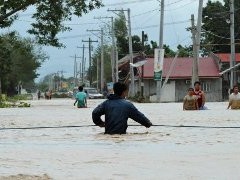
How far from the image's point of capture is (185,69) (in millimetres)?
70875

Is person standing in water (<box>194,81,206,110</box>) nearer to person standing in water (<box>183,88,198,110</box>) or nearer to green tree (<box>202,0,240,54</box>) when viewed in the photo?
person standing in water (<box>183,88,198,110</box>)

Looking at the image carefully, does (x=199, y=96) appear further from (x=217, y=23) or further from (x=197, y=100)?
(x=217, y=23)

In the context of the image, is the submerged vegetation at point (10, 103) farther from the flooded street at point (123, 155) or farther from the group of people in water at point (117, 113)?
the group of people in water at point (117, 113)

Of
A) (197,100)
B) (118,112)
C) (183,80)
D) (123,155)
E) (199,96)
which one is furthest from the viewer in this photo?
(183,80)

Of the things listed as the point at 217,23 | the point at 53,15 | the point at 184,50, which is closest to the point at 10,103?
the point at 53,15

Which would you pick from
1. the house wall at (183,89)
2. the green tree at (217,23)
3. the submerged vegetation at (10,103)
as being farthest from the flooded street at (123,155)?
the green tree at (217,23)

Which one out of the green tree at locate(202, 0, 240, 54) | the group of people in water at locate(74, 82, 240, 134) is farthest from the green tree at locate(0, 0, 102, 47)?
the green tree at locate(202, 0, 240, 54)

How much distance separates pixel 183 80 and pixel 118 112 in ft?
189

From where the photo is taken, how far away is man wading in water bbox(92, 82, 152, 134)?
12.4 metres

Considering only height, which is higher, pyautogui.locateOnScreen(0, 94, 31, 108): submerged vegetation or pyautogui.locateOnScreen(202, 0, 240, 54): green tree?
pyautogui.locateOnScreen(202, 0, 240, 54): green tree

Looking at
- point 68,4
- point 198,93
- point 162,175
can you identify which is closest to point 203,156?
point 162,175

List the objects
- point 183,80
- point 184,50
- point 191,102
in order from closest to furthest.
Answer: point 191,102, point 183,80, point 184,50

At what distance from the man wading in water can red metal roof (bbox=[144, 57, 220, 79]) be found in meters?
55.8

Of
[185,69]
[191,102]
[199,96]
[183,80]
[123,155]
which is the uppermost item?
[185,69]
